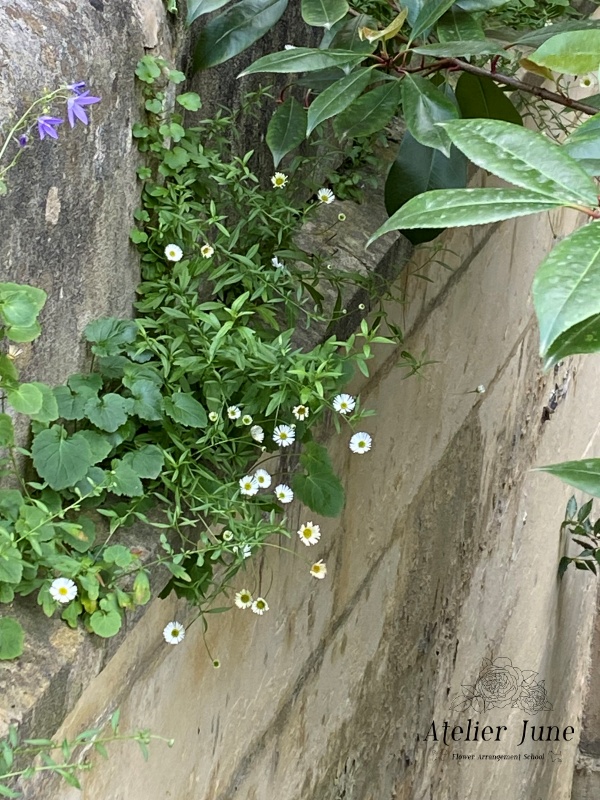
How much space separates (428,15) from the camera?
1197 mm

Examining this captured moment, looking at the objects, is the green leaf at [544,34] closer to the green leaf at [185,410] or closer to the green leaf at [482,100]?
the green leaf at [482,100]

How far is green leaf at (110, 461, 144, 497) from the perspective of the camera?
1.16 metres

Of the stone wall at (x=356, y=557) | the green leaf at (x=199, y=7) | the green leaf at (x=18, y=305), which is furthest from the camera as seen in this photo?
the green leaf at (x=199, y=7)

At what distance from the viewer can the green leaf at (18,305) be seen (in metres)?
0.99

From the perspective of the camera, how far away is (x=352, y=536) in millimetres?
2199

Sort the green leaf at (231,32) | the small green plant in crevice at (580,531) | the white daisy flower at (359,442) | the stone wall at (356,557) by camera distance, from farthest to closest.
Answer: the small green plant in crevice at (580,531) → the white daisy flower at (359,442) → the green leaf at (231,32) → the stone wall at (356,557)

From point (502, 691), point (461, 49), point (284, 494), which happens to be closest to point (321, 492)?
point (284, 494)

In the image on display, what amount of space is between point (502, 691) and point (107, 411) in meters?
3.35

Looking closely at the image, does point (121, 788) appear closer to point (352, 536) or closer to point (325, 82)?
point (352, 536)

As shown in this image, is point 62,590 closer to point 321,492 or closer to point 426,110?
point 321,492

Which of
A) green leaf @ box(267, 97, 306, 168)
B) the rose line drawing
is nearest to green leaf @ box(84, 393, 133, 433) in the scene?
green leaf @ box(267, 97, 306, 168)

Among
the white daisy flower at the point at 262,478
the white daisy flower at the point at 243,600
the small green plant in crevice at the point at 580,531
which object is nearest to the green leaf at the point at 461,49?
the white daisy flower at the point at 262,478

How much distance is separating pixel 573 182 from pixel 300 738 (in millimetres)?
1738

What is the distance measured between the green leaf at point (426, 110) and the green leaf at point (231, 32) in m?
0.25
